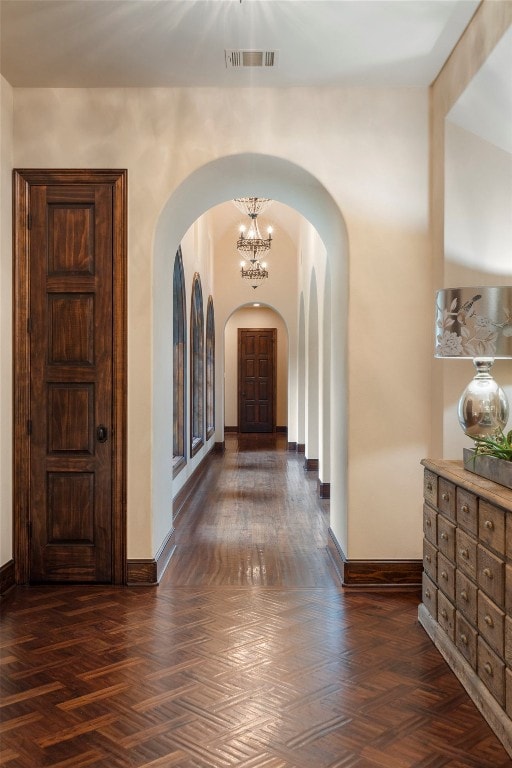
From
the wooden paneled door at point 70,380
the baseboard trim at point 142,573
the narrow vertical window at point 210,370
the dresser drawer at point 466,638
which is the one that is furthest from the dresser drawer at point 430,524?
the narrow vertical window at point 210,370

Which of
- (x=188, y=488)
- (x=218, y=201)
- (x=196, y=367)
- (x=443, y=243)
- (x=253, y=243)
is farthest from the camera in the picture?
(x=253, y=243)

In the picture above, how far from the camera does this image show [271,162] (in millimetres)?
5121

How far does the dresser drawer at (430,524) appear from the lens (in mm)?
3947

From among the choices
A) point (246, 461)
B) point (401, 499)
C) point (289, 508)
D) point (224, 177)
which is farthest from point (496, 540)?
point (246, 461)

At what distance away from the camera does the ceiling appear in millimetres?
3875

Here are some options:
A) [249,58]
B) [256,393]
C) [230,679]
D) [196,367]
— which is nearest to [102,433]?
[230,679]

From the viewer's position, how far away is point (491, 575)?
3.03 meters

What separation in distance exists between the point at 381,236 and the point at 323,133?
0.86 metres

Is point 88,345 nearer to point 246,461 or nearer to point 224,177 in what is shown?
point 224,177

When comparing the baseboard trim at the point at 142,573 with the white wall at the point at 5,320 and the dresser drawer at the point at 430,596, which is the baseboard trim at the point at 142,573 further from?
the dresser drawer at the point at 430,596

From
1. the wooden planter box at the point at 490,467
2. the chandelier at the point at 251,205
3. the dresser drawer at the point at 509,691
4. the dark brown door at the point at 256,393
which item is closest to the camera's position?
the dresser drawer at the point at 509,691

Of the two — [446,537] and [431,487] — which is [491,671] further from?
[431,487]

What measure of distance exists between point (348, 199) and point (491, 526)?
111 inches

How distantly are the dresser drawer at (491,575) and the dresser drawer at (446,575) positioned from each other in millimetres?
419
